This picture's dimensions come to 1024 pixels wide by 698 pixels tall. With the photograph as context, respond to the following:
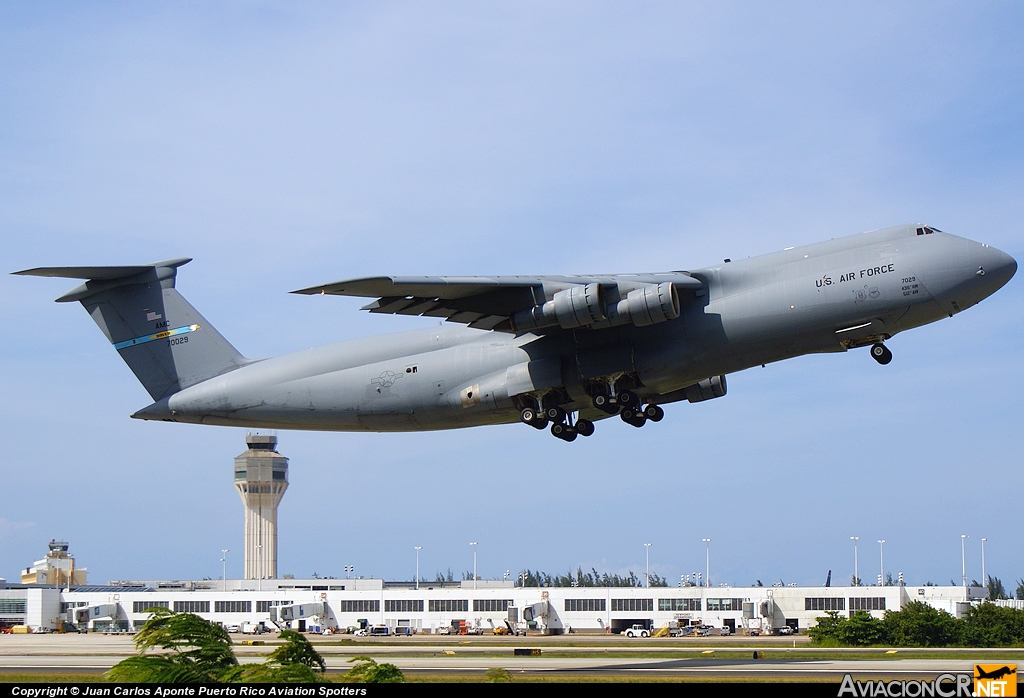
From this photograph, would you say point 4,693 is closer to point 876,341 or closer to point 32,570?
point 876,341

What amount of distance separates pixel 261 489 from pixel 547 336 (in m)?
91.3

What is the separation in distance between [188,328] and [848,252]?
16011mm

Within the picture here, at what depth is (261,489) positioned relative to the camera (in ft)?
363

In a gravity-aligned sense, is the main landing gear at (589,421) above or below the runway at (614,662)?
above

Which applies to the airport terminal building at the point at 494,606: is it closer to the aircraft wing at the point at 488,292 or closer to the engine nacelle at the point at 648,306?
the aircraft wing at the point at 488,292

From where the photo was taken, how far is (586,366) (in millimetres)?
24219

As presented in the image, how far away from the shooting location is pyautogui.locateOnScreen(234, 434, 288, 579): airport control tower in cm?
10912

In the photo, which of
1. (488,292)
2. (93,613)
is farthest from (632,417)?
(93,613)

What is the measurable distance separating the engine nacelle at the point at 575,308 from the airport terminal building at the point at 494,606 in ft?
118

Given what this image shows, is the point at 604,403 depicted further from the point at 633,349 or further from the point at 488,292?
the point at 488,292

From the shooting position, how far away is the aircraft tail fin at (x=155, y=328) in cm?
2744

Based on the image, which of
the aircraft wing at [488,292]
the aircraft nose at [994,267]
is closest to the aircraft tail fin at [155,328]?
the aircraft wing at [488,292]

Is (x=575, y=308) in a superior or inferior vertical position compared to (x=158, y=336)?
inferior

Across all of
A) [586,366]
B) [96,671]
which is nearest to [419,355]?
[586,366]
